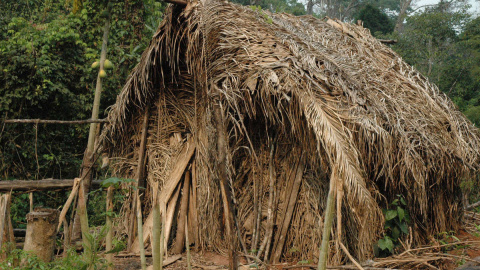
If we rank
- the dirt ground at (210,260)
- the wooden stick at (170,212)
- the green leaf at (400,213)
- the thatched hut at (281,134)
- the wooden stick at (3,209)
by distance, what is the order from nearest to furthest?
the thatched hut at (281,134) < the wooden stick at (3,209) < the green leaf at (400,213) < the dirt ground at (210,260) < the wooden stick at (170,212)

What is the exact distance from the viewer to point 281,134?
476 cm

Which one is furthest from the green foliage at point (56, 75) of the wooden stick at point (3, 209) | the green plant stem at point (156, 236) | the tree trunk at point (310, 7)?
the tree trunk at point (310, 7)

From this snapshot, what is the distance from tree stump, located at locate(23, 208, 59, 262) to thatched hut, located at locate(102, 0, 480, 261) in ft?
5.56

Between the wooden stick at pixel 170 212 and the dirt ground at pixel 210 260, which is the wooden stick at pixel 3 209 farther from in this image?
the wooden stick at pixel 170 212

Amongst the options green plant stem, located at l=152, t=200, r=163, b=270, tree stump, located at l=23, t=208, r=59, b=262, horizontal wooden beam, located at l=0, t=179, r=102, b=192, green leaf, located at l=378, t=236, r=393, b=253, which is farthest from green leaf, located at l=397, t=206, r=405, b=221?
horizontal wooden beam, located at l=0, t=179, r=102, b=192

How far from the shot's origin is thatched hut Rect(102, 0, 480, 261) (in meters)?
3.73

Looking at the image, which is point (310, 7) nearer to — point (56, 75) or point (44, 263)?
point (56, 75)

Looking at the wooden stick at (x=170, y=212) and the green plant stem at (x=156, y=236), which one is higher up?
the green plant stem at (x=156, y=236)

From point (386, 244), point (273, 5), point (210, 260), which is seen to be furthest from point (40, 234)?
point (273, 5)

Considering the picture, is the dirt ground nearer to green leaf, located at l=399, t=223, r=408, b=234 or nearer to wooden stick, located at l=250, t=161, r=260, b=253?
wooden stick, located at l=250, t=161, r=260, b=253

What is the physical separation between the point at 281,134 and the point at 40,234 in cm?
277

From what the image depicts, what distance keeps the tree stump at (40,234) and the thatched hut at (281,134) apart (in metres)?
1.69

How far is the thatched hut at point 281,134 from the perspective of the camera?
373 centimetres

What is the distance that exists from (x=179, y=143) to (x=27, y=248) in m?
2.56
